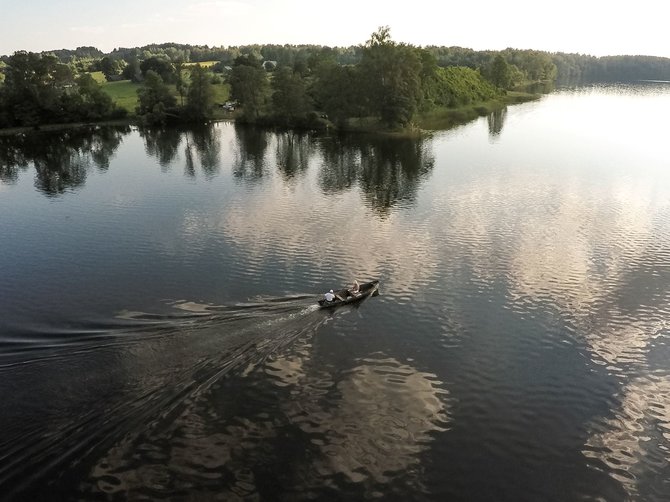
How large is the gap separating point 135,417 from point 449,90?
15891cm

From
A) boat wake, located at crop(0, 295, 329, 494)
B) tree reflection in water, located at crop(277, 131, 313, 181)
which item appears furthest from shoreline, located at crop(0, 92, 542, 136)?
boat wake, located at crop(0, 295, 329, 494)

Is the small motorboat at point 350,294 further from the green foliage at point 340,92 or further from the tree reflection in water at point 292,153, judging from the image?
the green foliage at point 340,92

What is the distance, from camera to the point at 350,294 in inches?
1601

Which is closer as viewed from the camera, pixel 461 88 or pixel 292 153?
pixel 292 153

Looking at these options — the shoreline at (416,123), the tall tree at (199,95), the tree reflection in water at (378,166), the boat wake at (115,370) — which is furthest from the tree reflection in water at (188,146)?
the boat wake at (115,370)

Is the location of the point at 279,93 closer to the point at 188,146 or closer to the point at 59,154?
the point at 188,146

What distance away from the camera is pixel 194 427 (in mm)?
27609

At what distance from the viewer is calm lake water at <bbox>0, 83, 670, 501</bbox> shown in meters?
25.2

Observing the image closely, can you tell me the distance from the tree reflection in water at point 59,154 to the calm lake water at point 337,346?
12.7 metres

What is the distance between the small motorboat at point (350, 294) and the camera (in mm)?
39656

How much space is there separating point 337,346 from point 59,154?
343 ft

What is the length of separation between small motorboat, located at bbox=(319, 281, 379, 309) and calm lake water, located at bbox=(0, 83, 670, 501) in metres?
0.86

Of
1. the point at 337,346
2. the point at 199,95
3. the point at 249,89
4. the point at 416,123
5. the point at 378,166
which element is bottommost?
the point at 337,346

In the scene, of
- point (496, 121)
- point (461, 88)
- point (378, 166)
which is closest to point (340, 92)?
point (378, 166)
